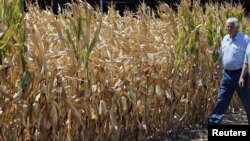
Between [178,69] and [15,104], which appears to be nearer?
[15,104]

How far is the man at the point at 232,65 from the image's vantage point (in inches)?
261

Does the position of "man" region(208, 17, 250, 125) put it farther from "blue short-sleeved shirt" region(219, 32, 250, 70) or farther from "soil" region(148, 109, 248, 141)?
"soil" region(148, 109, 248, 141)

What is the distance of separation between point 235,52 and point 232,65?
0.18m

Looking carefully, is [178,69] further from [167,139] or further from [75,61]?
[75,61]

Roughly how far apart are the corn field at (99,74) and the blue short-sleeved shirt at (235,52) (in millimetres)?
565

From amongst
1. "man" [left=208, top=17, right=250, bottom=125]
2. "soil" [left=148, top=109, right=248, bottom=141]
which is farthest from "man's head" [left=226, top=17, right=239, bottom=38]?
"soil" [left=148, top=109, right=248, bottom=141]

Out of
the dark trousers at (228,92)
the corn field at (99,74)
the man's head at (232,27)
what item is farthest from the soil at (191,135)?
the man's head at (232,27)

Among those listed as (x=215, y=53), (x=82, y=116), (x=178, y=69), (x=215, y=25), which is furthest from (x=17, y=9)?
(x=215, y=25)

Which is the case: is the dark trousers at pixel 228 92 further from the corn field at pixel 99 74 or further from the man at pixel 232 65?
the corn field at pixel 99 74

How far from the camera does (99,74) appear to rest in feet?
17.0

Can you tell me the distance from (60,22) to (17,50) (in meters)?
1.10

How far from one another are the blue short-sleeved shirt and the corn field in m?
0.57

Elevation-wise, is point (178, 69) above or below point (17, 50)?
below

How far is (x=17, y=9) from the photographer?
452 cm
